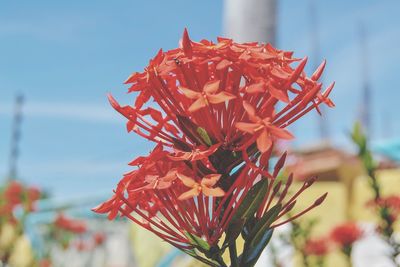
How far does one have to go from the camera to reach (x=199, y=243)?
3.08 ft

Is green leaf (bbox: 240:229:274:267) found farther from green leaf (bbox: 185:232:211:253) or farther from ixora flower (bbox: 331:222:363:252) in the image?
ixora flower (bbox: 331:222:363:252)

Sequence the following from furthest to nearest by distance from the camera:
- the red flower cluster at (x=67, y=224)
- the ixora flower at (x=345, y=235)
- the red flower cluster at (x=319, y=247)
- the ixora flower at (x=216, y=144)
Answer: the red flower cluster at (x=67, y=224), the red flower cluster at (x=319, y=247), the ixora flower at (x=345, y=235), the ixora flower at (x=216, y=144)

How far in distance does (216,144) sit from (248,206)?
4.2 inches

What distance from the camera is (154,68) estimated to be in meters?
1.01

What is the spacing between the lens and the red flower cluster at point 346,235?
277 cm

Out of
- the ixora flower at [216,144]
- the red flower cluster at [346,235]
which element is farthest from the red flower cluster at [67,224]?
the ixora flower at [216,144]

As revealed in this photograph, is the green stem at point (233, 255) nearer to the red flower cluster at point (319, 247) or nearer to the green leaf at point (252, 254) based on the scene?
the green leaf at point (252, 254)

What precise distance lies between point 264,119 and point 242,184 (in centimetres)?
12

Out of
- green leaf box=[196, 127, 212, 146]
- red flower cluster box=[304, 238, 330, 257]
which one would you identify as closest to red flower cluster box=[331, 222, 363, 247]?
red flower cluster box=[304, 238, 330, 257]

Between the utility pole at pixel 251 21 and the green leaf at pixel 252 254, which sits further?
the utility pole at pixel 251 21

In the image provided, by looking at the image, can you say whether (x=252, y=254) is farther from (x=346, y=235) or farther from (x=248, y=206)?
(x=346, y=235)

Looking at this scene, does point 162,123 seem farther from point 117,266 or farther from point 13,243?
point 117,266

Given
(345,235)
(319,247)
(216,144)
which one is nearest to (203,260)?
(216,144)

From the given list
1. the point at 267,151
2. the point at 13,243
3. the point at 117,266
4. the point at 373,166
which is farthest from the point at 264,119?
the point at 117,266
